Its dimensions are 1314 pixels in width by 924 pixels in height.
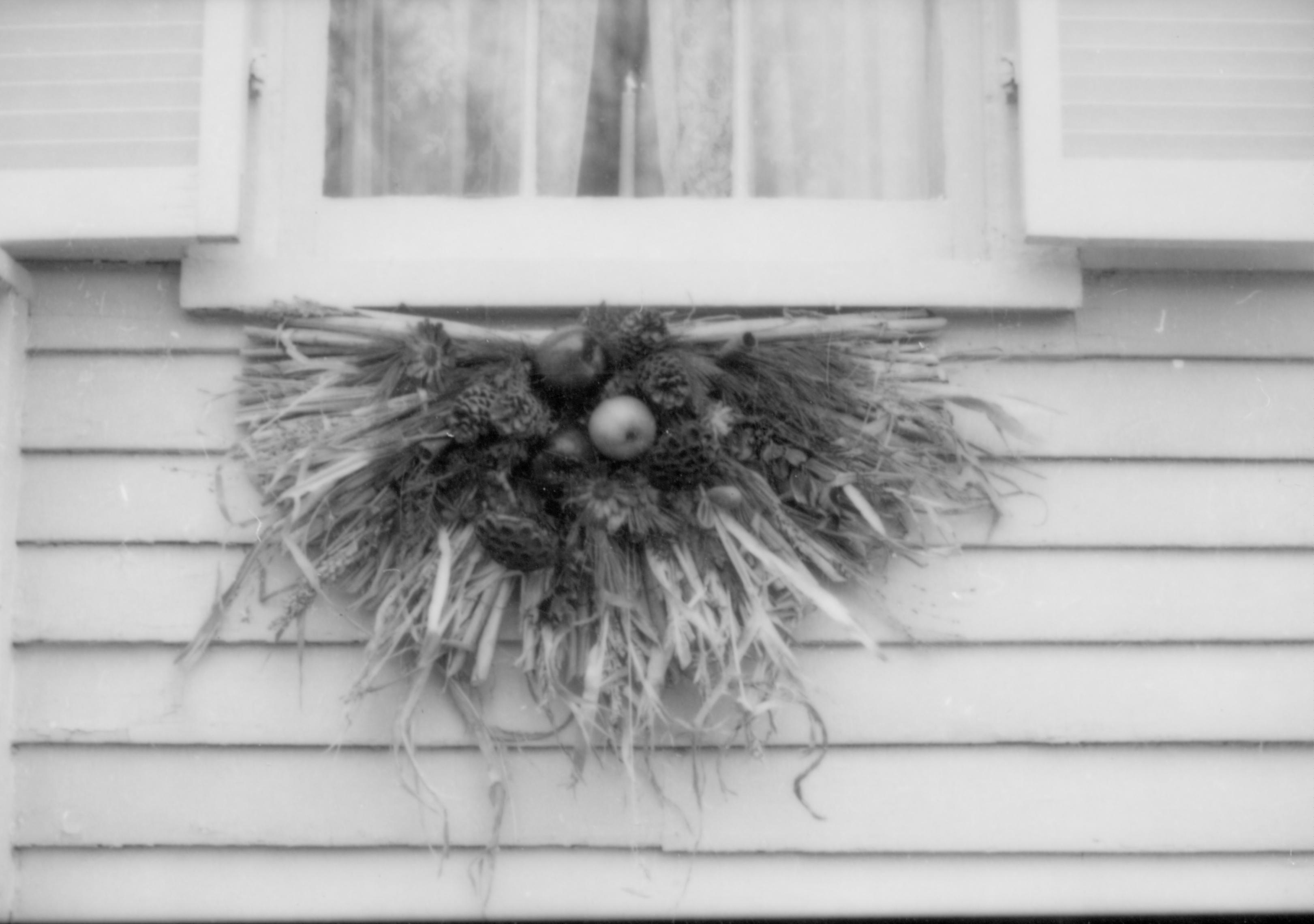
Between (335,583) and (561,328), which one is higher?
(561,328)

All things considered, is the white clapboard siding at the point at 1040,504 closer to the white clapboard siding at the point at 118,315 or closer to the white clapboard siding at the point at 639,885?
the white clapboard siding at the point at 118,315

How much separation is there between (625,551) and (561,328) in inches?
12.1

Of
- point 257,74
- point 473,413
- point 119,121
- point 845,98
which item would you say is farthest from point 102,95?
point 845,98

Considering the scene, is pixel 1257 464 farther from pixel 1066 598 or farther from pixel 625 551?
pixel 625 551

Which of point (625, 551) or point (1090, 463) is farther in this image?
point (1090, 463)

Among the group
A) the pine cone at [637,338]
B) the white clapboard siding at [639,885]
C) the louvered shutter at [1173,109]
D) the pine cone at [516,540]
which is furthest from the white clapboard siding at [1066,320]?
the white clapboard siding at [639,885]

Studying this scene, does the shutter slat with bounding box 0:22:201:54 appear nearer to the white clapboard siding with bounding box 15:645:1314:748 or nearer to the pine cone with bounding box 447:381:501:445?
the pine cone with bounding box 447:381:501:445

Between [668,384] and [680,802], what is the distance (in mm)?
569

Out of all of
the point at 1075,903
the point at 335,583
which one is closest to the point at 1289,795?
the point at 1075,903

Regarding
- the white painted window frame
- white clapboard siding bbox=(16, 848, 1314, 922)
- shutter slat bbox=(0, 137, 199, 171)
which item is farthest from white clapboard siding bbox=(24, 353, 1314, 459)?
white clapboard siding bbox=(16, 848, 1314, 922)

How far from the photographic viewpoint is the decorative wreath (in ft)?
4.27

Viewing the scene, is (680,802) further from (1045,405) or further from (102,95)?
(102,95)

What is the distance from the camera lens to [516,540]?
4.11 feet

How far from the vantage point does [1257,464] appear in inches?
56.8
